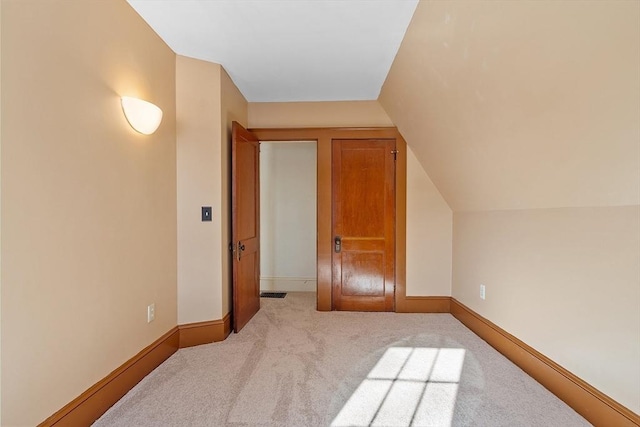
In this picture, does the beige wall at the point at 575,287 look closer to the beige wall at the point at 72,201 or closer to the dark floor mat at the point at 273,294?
the dark floor mat at the point at 273,294

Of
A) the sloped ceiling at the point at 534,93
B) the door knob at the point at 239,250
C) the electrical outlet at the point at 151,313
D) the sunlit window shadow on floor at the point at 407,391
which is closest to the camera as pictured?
the sloped ceiling at the point at 534,93

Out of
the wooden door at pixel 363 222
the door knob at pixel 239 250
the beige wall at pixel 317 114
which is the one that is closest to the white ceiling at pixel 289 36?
the beige wall at pixel 317 114

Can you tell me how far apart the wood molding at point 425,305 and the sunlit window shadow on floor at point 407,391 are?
996mm

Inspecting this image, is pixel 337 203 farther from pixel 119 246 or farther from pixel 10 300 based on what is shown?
pixel 10 300

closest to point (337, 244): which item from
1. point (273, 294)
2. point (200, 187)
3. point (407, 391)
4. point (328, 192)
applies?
point (328, 192)

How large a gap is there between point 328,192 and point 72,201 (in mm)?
2473

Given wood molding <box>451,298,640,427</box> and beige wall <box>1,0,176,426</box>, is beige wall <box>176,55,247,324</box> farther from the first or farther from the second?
wood molding <box>451,298,640,427</box>

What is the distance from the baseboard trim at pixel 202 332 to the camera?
261cm

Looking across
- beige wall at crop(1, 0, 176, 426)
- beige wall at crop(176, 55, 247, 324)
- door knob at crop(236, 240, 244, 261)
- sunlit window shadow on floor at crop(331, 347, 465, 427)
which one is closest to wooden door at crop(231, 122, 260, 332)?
door knob at crop(236, 240, 244, 261)

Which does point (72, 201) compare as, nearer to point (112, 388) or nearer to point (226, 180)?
point (112, 388)

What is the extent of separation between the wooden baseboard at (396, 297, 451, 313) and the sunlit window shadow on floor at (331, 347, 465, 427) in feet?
3.27

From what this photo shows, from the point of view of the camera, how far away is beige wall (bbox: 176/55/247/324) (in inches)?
103

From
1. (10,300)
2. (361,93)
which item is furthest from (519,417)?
(361,93)

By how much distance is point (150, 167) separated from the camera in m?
2.21
